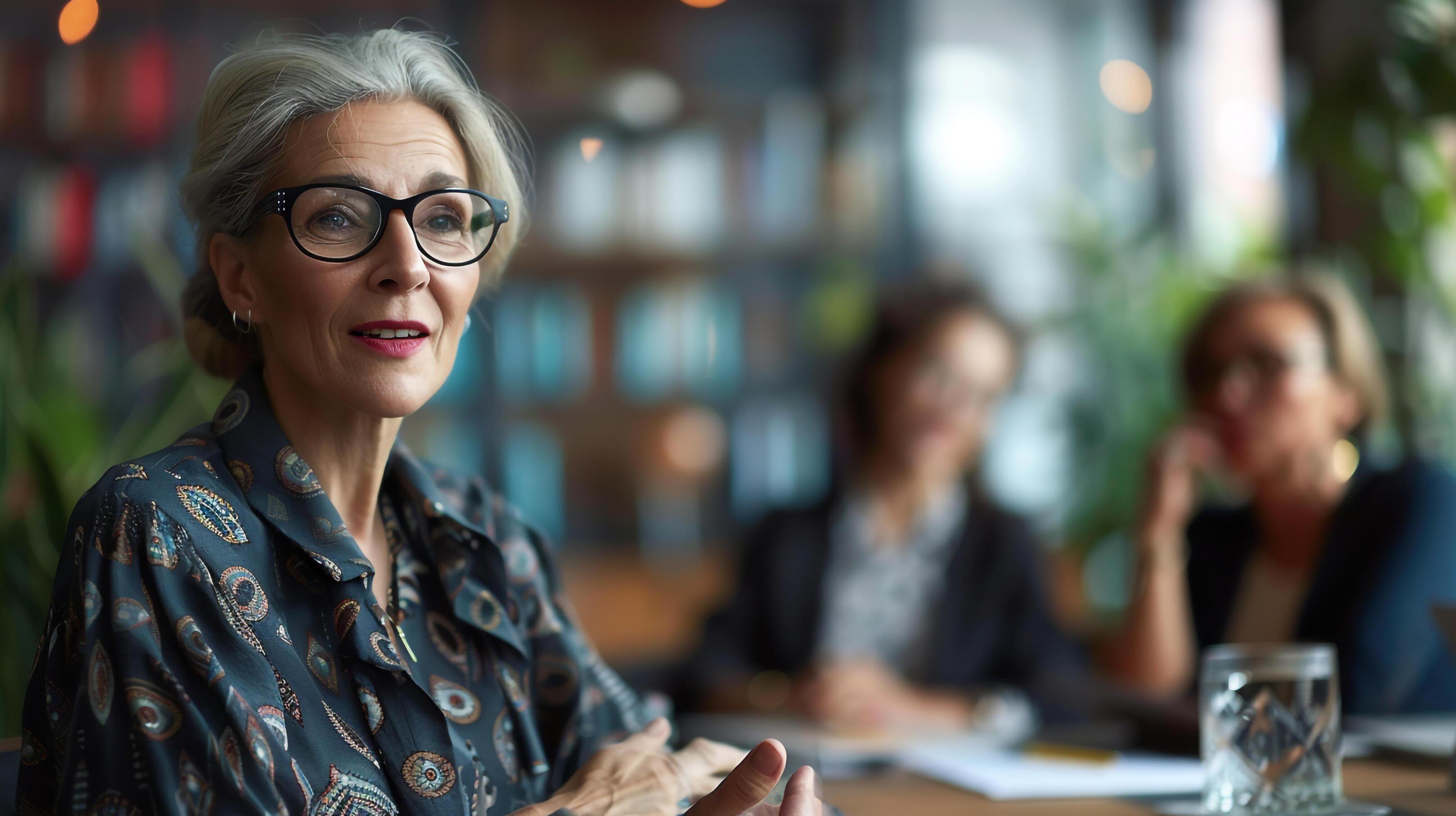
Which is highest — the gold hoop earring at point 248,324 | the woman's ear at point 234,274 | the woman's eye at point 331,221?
the woman's eye at point 331,221

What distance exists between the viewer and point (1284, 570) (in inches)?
65.9

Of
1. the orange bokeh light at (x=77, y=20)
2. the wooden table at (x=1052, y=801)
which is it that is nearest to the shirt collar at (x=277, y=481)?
the wooden table at (x=1052, y=801)

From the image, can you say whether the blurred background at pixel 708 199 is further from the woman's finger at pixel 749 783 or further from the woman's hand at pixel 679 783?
the woman's finger at pixel 749 783

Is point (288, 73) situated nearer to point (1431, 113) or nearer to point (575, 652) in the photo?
point (575, 652)

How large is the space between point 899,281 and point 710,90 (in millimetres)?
843

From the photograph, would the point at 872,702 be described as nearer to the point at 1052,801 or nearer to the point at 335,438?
the point at 1052,801

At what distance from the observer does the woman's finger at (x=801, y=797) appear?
0.75m

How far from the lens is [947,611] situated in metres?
1.94

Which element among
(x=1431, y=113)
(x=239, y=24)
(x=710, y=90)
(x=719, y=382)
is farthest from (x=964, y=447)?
(x=239, y=24)

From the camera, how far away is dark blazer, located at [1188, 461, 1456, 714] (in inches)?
54.6

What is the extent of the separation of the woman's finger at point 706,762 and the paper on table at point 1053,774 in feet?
0.82

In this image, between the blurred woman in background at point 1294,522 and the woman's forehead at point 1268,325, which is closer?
the blurred woman in background at point 1294,522

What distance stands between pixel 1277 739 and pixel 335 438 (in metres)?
0.72

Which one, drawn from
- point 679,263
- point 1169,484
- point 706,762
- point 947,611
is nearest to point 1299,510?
point 1169,484
